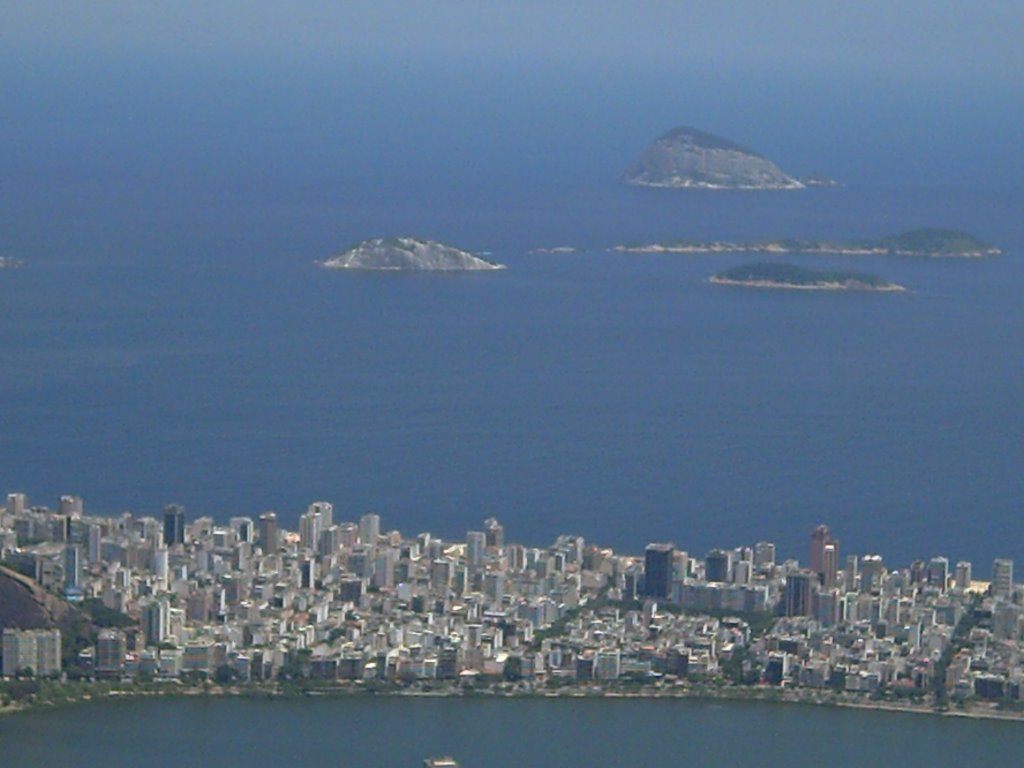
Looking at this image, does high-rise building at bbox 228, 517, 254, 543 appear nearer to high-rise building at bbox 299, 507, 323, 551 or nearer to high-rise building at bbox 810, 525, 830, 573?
high-rise building at bbox 299, 507, 323, 551

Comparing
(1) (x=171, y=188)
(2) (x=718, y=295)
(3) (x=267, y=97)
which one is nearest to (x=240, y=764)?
(2) (x=718, y=295)

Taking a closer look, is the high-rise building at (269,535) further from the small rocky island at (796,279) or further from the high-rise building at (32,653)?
the small rocky island at (796,279)

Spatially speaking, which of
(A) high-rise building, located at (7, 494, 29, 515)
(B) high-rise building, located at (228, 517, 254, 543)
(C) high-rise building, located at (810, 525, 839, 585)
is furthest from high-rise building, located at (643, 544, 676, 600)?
(A) high-rise building, located at (7, 494, 29, 515)

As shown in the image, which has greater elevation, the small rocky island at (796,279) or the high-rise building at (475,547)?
the small rocky island at (796,279)

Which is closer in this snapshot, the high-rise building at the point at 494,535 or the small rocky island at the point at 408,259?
the high-rise building at the point at 494,535

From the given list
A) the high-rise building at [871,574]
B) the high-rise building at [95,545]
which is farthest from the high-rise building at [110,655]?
the high-rise building at [871,574]

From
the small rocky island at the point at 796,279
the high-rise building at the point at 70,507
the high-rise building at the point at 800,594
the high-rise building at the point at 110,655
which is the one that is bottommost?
the high-rise building at the point at 110,655

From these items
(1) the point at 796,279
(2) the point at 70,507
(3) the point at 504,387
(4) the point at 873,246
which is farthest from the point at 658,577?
(4) the point at 873,246
